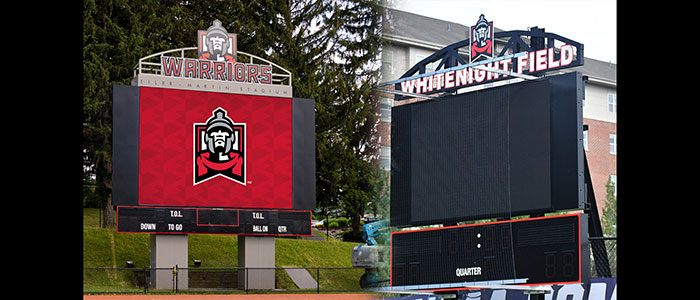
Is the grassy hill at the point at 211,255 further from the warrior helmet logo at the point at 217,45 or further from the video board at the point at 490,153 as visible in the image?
the video board at the point at 490,153

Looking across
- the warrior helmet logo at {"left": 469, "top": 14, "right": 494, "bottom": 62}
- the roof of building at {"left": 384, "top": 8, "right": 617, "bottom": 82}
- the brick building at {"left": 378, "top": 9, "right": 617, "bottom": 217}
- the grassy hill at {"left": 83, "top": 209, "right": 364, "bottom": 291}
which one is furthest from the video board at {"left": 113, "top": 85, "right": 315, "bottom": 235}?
the warrior helmet logo at {"left": 469, "top": 14, "right": 494, "bottom": 62}

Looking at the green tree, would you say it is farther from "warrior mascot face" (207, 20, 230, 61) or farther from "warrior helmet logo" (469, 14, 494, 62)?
"warrior helmet logo" (469, 14, 494, 62)

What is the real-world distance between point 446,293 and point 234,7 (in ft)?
57.2

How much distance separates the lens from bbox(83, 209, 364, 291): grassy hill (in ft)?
55.9

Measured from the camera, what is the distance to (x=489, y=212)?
6.83m

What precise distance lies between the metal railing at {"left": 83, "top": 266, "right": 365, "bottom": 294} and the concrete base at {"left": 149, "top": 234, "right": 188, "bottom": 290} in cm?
2

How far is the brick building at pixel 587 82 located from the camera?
10.4 meters

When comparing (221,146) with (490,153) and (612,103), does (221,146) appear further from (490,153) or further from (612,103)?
(490,153)

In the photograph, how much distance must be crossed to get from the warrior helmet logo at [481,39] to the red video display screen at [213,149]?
26.8 ft

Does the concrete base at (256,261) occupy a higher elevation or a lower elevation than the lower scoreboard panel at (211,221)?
lower

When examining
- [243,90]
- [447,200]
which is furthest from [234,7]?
[447,200]

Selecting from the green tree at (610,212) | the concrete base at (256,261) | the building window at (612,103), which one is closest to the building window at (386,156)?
the concrete base at (256,261)

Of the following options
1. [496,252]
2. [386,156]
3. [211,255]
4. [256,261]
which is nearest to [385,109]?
[386,156]

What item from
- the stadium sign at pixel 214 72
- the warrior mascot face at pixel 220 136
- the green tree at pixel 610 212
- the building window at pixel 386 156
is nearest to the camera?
the building window at pixel 386 156
